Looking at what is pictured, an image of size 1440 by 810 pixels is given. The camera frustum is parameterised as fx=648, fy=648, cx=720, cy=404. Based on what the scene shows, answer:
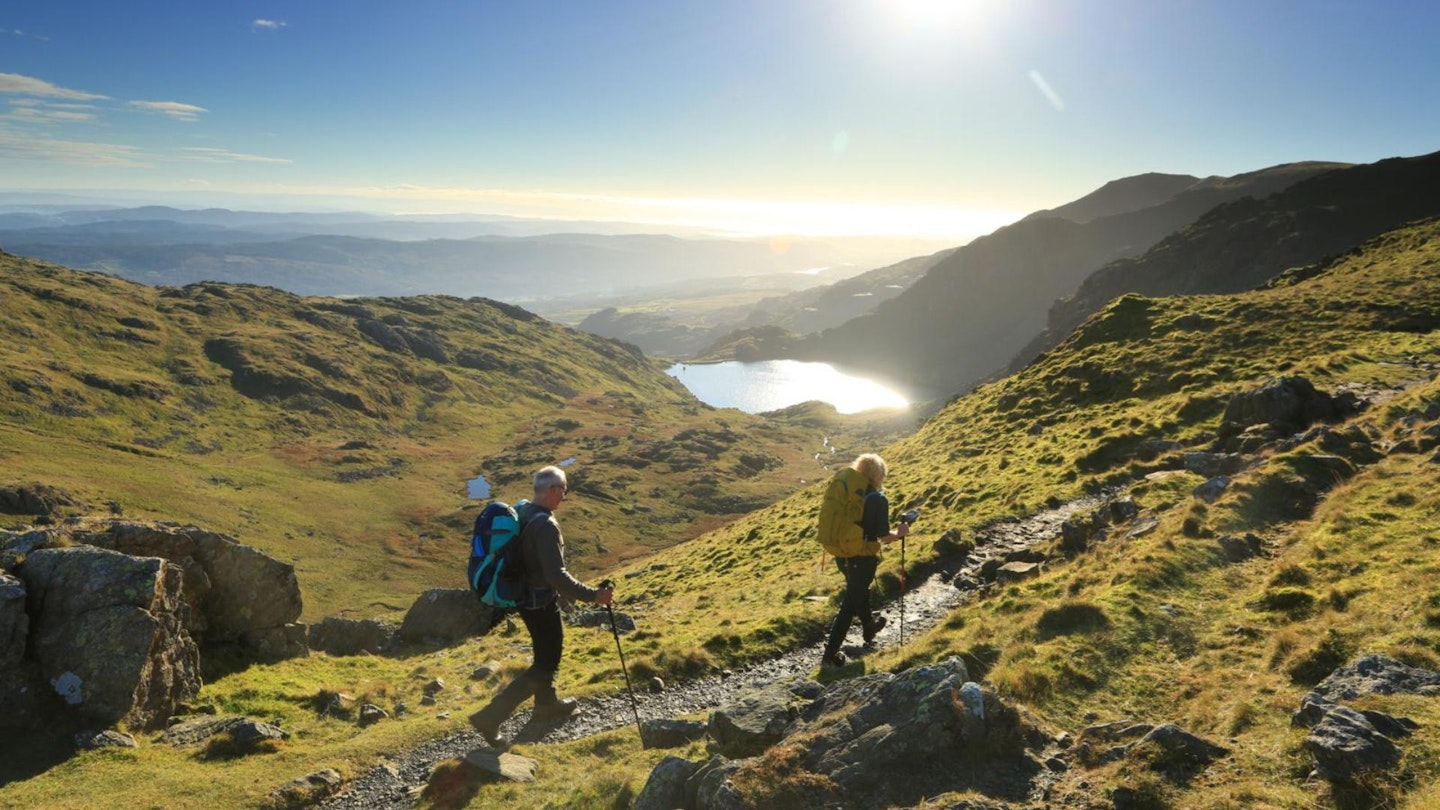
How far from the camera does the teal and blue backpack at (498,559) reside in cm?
991

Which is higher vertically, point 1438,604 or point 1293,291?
point 1293,291

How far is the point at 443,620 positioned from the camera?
23.6 m

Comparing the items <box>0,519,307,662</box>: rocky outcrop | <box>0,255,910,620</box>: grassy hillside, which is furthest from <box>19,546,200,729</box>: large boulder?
<box>0,255,910,620</box>: grassy hillside

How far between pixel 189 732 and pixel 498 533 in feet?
25.7

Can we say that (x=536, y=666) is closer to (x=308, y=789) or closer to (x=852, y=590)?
(x=308, y=789)

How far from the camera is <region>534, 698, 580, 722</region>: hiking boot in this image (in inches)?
471

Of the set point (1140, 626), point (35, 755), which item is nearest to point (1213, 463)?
point (1140, 626)

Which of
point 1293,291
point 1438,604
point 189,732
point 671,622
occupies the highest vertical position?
point 1293,291

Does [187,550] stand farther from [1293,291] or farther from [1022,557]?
[1293,291]

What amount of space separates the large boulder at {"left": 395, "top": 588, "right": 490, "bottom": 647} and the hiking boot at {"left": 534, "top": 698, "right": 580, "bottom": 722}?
38.5ft

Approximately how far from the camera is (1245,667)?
30.6 feet

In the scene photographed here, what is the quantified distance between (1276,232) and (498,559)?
167391 mm

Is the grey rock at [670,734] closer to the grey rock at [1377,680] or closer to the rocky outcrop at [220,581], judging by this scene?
the grey rock at [1377,680]

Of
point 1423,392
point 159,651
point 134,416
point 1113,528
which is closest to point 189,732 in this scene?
point 159,651
